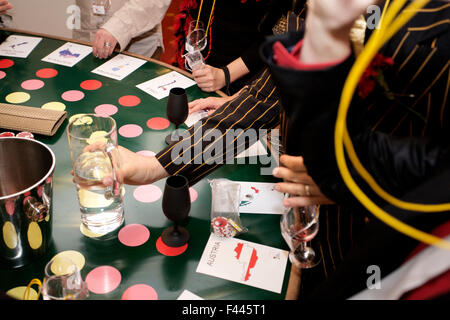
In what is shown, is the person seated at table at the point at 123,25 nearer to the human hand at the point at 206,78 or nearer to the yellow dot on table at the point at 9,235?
the human hand at the point at 206,78

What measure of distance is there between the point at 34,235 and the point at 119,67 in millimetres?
1068

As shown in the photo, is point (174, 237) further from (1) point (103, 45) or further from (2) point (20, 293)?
(1) point (103, 45)

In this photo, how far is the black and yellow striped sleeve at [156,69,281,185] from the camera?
1.19 m

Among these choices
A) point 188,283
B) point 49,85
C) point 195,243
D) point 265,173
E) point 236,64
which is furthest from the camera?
point 236,64

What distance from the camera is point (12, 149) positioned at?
949 mm

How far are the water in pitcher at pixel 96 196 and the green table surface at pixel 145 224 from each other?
0.13 ft

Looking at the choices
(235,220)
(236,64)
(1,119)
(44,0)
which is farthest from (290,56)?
(44,0)

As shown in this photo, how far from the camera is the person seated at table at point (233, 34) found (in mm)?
1781

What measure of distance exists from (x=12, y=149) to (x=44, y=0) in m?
3.26

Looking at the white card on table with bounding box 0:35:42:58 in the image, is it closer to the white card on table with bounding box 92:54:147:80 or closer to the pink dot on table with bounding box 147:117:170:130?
the white card on table with bounding box 92:54:147:80

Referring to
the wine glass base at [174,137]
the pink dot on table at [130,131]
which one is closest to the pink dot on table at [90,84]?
the pink dot on table at [130,131]

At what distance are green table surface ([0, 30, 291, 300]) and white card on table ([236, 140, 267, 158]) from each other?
52 millimetres

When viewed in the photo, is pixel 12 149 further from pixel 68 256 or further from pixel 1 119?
pixel 1 119

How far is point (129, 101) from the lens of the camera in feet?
5.08
